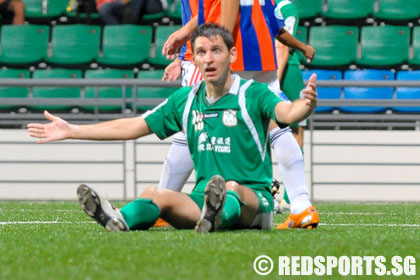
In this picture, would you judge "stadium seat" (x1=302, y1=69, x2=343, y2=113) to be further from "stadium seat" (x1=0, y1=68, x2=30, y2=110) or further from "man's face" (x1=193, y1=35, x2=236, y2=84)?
"man's face" (x1=193, y1=35, x2=236, y2=84)

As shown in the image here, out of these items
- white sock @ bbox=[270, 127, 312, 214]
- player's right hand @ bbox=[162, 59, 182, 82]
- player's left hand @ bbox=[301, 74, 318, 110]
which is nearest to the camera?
player's left hand @ bbox=[301, 74, 318, 110]

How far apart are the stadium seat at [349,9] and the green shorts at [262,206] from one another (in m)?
7.57

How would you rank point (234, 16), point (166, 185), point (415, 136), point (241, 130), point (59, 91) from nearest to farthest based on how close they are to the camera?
point (241, 130) < point (234, 16) < point (166, 185) < point (415, 136) < point (59, 91)

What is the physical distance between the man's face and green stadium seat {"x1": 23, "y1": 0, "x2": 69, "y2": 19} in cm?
813

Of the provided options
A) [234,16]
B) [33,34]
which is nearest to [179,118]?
[234,16]

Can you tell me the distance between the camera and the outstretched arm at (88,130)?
14.7ft

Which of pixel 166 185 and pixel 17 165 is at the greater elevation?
pixel 166 185

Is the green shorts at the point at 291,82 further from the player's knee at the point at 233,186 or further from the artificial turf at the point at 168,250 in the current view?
the player's knee at the point at 233,186

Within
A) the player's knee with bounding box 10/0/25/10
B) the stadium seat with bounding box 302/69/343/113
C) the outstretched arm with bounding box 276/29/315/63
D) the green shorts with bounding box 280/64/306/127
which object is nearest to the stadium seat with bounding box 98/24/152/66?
the player's knee with bounding box 10/0/25/10

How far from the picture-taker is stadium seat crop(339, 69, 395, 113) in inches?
428

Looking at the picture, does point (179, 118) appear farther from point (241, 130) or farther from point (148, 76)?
point (148, 76)

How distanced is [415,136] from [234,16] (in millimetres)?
5263

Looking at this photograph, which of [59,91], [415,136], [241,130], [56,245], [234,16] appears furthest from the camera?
[59,91]

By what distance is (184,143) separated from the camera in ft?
18.0
